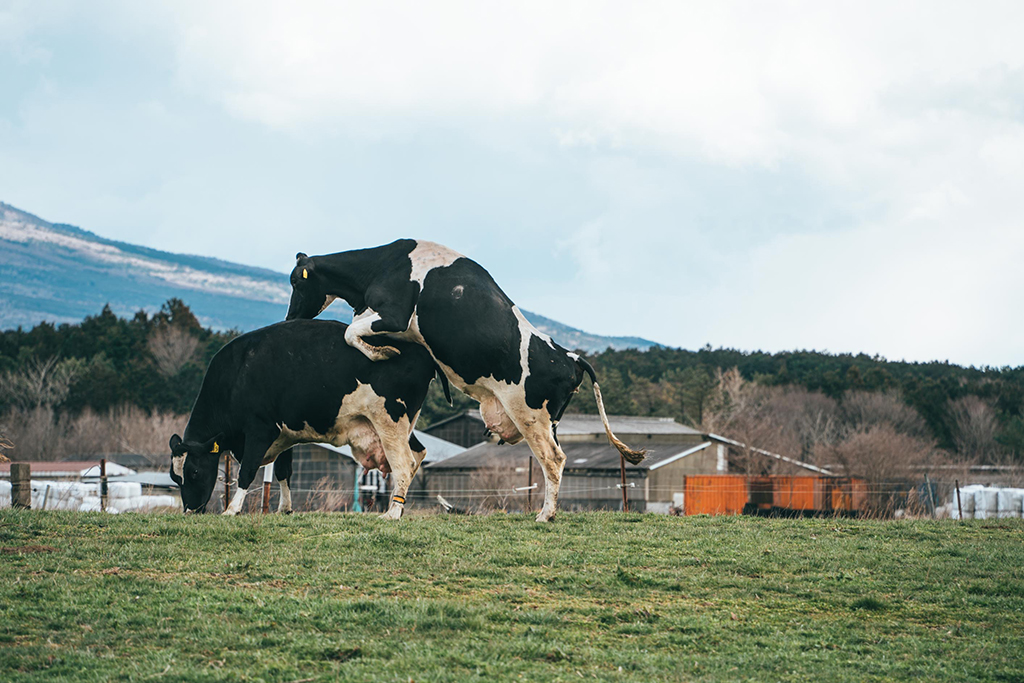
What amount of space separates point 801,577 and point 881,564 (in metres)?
1.44

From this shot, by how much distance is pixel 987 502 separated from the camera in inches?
1093

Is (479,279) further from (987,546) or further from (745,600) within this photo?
(987,546)

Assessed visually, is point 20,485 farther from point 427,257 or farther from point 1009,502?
point 1009,502

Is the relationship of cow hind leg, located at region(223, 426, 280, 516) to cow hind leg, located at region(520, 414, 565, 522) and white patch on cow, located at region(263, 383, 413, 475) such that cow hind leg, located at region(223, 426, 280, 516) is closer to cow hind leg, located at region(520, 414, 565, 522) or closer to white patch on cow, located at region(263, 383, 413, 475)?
white patch on cow, located at region(263, 383, 413, 475)

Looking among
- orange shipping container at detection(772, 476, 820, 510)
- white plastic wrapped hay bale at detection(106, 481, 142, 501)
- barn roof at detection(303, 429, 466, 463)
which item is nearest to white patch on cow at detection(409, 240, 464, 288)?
white plastic wrapped hay bale at detection(106, 481, 142, 501)

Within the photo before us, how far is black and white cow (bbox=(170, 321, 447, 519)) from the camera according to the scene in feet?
45.8

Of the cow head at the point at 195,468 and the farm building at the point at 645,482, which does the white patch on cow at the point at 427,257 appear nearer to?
the cow head at the point at 195,468

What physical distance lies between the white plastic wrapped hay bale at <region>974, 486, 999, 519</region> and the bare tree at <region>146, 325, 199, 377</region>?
225 feet

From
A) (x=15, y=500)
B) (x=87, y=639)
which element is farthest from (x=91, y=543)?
(x=15, y=500)

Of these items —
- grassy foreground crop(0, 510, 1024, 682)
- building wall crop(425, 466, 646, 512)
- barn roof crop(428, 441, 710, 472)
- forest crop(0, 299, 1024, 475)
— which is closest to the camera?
grassy foreground crop(0, 510, 1024, 682)

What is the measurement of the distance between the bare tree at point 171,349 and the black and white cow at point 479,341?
244 feet

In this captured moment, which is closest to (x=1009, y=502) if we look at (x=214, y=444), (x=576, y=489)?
(x=214, y=444)

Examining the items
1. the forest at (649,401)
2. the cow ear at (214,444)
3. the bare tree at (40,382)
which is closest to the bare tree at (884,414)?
the forest at (649,401)

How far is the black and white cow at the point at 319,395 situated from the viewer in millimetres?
13953
